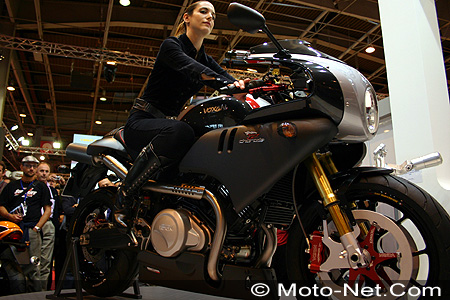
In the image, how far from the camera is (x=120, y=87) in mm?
17438

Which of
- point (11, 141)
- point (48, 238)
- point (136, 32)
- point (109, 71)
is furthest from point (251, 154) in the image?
point (11, 141)

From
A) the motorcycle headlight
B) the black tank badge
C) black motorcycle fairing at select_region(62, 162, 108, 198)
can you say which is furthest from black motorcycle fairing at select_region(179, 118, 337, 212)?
black motorcycle fairing at select_region(62, 162, 108, 198)

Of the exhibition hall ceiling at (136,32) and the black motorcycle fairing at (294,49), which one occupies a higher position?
the exhibition hall ceiling at (136,32)

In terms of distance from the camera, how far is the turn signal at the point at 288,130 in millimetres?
1853

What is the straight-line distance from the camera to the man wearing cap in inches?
203

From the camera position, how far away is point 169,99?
2.68 m

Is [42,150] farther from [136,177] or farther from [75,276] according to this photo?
[136,177]

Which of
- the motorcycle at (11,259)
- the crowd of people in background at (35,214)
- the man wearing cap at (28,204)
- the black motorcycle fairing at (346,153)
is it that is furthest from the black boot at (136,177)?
the man wearing cap at (28,204)

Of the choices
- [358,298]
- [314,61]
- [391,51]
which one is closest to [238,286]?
[358,298]

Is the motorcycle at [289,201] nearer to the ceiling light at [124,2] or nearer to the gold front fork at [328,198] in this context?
the gold front fork at [328,198]

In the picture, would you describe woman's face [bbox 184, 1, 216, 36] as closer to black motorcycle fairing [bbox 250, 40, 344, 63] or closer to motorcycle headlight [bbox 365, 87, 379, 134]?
black motorcycle fairing [bbox 250, 40, 344, 63]

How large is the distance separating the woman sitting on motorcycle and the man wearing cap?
3.33 metres

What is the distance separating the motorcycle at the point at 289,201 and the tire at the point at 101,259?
14.2 inches

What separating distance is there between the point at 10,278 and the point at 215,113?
2999mm
